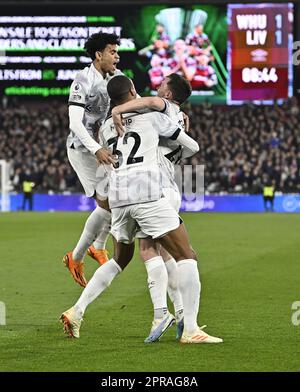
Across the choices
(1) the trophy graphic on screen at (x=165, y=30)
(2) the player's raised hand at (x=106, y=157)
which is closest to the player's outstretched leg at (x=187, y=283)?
(2) the player's raised hand at (x=106, y=157)

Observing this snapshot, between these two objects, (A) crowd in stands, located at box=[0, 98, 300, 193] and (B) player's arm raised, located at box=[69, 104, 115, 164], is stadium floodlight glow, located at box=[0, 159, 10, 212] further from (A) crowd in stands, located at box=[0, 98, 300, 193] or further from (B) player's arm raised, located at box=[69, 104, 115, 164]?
(B) player's arm raised, located at box=[69, 104, 115, 164]

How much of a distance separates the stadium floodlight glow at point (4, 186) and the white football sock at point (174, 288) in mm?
27583

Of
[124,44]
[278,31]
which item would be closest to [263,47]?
[278,31]

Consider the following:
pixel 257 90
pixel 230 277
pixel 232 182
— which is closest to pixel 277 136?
pixel 232 182

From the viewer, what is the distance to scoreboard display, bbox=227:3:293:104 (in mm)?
31984

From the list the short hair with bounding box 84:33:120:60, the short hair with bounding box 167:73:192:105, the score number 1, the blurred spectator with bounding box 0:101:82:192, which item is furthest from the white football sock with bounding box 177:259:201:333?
the blurred spectator with bounding box 0:101:82:192

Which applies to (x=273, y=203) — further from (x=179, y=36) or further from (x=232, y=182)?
(x=179, y=36)

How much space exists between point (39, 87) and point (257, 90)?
690cm

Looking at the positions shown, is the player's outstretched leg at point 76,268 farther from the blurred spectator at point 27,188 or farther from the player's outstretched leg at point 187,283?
the blurred spectator at point 27,188

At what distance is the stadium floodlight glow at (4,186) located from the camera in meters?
36.1

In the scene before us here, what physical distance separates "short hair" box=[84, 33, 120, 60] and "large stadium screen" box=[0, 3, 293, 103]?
22683 mm

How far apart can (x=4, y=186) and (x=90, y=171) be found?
87.8 ft

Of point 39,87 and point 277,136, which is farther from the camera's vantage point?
point 277,136

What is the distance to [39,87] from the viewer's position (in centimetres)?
3312
